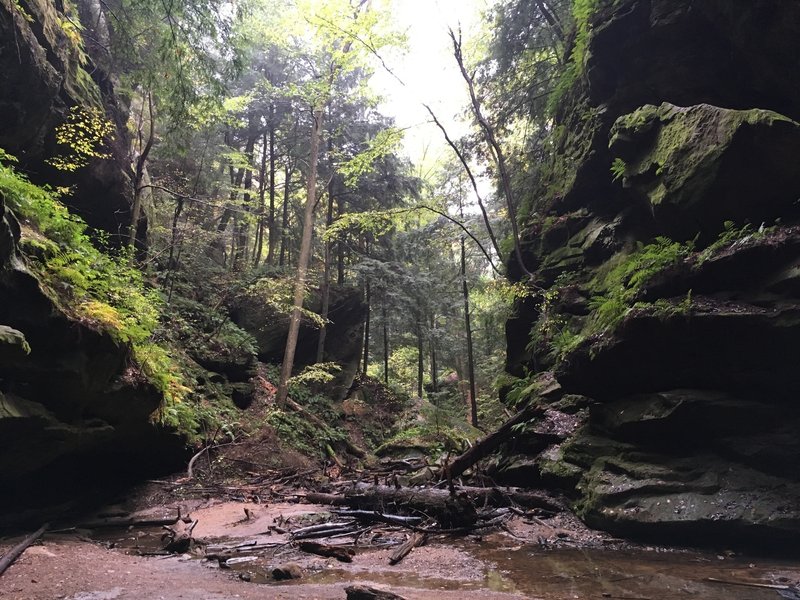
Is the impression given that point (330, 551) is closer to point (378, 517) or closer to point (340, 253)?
point (378, 517)

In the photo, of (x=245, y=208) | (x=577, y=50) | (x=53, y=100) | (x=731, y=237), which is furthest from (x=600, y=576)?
(x=245, y=208)

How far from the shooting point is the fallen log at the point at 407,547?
5.50m

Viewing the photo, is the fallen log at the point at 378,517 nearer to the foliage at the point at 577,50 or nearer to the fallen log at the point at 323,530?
the fallen log at the point at 323,530

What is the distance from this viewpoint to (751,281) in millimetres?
6203

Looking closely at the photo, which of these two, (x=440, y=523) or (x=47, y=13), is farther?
(x=47, y=13)

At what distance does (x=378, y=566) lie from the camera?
5332 millimetres

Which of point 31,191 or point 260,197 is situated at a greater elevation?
point 260,197

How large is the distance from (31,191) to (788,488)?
11.8 m

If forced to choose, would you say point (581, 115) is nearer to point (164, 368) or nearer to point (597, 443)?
point (597, 443)

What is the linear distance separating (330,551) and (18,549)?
3.83 metres

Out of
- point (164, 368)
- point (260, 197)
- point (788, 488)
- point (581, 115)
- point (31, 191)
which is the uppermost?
point (260, 197)

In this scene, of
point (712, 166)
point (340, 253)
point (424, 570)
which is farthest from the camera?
point (340, 253)

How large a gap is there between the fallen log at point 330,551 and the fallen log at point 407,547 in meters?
0.55

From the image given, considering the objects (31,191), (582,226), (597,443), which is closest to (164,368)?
(31,191)
